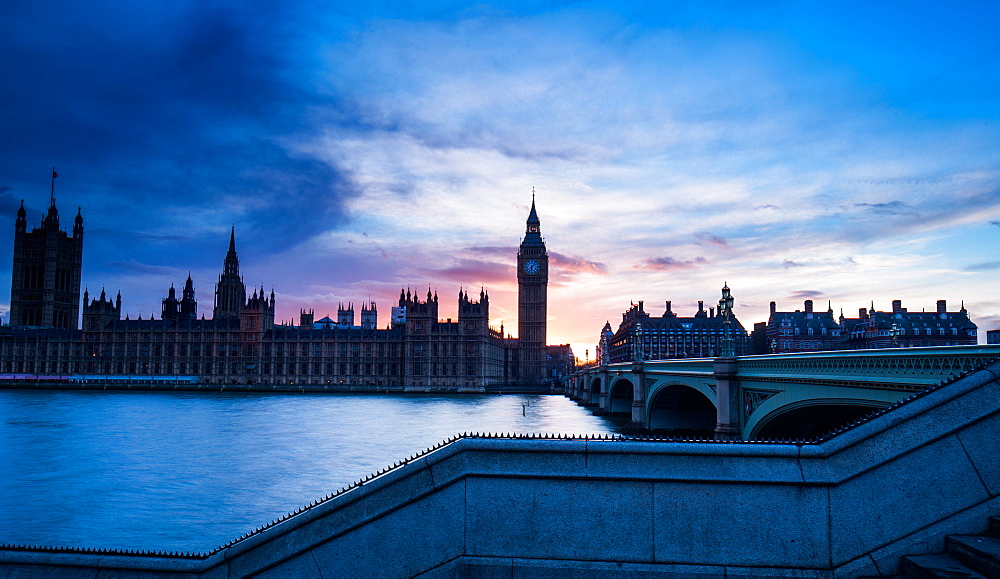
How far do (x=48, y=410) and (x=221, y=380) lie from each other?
78963mm

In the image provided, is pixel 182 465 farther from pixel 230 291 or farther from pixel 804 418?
pixel 230 291

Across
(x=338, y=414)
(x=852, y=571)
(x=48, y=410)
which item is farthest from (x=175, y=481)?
(x=48, y=410)

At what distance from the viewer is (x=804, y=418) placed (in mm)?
25781

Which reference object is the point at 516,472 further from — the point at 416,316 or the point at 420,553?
the point at 416,316

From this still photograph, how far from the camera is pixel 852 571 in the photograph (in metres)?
8.91

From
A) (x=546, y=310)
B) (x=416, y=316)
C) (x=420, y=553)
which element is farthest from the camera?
(x=546, y=310)

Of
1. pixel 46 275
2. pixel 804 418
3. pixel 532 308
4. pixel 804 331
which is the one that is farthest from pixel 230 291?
pixel 804 418

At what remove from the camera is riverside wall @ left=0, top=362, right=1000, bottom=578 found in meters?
9.01

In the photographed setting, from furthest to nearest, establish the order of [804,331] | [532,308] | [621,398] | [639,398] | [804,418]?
1. [532,308]
2. [804,331]
3. [621,398]
4. [639,398]
5. [804,418]

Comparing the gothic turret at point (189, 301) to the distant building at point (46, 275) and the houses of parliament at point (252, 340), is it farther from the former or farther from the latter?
the distant building at point (46, 275)

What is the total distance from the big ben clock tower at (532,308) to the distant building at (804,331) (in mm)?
53261

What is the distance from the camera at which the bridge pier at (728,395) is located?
28.7 m

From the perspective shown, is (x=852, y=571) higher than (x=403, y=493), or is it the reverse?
(x=403, y=493)

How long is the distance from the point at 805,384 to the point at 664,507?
1377 cm
